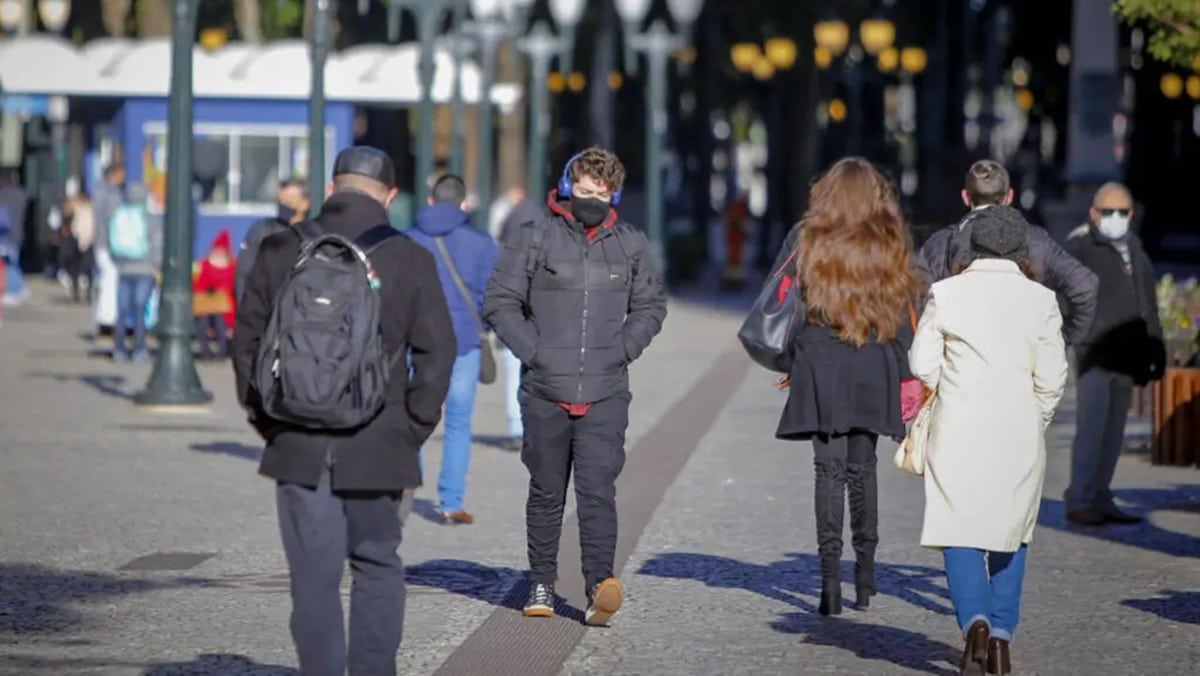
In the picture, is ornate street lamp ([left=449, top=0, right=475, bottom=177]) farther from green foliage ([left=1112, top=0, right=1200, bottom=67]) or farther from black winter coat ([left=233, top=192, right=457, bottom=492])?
black winter coat ([left=233, top=192, right=457, bottom=492])

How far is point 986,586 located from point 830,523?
1295mm

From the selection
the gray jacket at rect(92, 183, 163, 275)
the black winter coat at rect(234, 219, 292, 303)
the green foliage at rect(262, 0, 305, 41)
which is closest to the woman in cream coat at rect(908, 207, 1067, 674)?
the black winter coat at rect(234, 219, 292, 303)

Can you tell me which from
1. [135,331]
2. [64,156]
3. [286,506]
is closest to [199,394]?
[135,331]

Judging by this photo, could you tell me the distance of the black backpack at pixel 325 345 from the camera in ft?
21.8

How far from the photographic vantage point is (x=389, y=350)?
696cm

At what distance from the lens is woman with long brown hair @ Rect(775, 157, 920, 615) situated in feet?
30.7

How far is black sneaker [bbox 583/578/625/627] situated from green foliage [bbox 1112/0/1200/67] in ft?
22.6

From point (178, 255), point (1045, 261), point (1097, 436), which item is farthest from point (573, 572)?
point (178, 255)

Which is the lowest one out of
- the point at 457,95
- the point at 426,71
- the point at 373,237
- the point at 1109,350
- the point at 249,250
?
the point at 1109,350

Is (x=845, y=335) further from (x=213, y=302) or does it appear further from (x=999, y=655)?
(x=213, y=302)

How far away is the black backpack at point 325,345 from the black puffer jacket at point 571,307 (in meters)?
2.55

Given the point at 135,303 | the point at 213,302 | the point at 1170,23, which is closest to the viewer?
the point at 1170,23

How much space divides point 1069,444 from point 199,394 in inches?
241

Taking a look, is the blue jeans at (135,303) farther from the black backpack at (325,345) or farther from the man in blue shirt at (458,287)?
the black backpack at (325,345)
